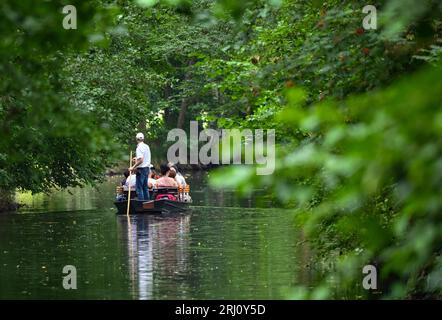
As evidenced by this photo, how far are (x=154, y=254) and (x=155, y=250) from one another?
751 millimetres

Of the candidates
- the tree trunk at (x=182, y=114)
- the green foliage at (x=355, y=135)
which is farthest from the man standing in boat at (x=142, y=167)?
the tree trunk at (x=182, y=114)

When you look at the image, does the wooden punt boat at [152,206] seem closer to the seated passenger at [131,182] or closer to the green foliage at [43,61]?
the seated passenger at [131,182]

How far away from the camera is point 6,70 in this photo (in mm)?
8125

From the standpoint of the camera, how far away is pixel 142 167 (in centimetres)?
3045

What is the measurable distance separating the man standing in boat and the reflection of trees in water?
140 centimetres

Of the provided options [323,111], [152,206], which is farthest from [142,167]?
[323,111]

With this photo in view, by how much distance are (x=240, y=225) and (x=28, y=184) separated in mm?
5894

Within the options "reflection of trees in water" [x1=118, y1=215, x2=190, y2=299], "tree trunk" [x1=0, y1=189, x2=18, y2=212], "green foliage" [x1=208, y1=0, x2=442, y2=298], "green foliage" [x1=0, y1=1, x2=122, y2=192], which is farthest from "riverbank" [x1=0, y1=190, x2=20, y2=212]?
"green foliage" [x1=0, y1=1, x2=122, y2=192]

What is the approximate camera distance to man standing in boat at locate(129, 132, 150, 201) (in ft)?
98.9

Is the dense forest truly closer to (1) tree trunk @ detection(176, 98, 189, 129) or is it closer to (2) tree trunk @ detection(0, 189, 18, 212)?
(2) tree trunk @ detection(0, 189, 18, 212)

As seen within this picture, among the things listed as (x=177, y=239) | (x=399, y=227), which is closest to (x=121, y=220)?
(x=177, y=239)

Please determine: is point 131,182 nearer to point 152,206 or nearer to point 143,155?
point 152,206

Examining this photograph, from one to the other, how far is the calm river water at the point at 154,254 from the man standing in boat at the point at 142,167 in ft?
4.00
